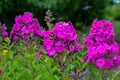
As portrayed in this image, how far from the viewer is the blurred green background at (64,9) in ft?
35.6

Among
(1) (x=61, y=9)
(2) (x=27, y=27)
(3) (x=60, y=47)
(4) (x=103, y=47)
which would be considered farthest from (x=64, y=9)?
(3) (x=60, y=47)

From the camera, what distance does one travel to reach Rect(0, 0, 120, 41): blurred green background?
35.6 ft

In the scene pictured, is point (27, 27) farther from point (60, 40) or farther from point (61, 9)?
point (61, 9)

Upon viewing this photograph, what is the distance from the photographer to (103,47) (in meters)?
3.85

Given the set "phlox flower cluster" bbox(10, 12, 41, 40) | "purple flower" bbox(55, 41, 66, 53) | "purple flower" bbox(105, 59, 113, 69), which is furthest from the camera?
"phlox flower cluster" bbox(10, 12, 41, 40)

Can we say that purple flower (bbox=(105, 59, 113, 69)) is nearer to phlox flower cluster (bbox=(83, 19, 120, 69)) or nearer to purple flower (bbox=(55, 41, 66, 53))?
phlox flower cluster (bbox=(83, 19, 120, 69))

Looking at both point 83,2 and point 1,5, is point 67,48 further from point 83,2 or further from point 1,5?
point 83,2

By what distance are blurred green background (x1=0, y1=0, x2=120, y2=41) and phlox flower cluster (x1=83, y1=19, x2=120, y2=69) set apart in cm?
497

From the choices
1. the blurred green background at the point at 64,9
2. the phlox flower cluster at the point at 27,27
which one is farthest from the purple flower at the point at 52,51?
→ the blurred green background at the point at 64,9

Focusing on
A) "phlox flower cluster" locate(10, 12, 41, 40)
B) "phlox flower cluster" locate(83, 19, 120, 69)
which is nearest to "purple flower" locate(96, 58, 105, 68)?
"phlox flower cluster" locate(83, 19, 120, 69)

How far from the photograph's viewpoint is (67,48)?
385 centimetres

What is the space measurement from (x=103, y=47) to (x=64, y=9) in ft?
32.0

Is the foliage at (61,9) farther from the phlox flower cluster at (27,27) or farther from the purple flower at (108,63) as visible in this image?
the purple flower at (108,63)

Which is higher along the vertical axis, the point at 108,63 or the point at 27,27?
the point at 27,27
